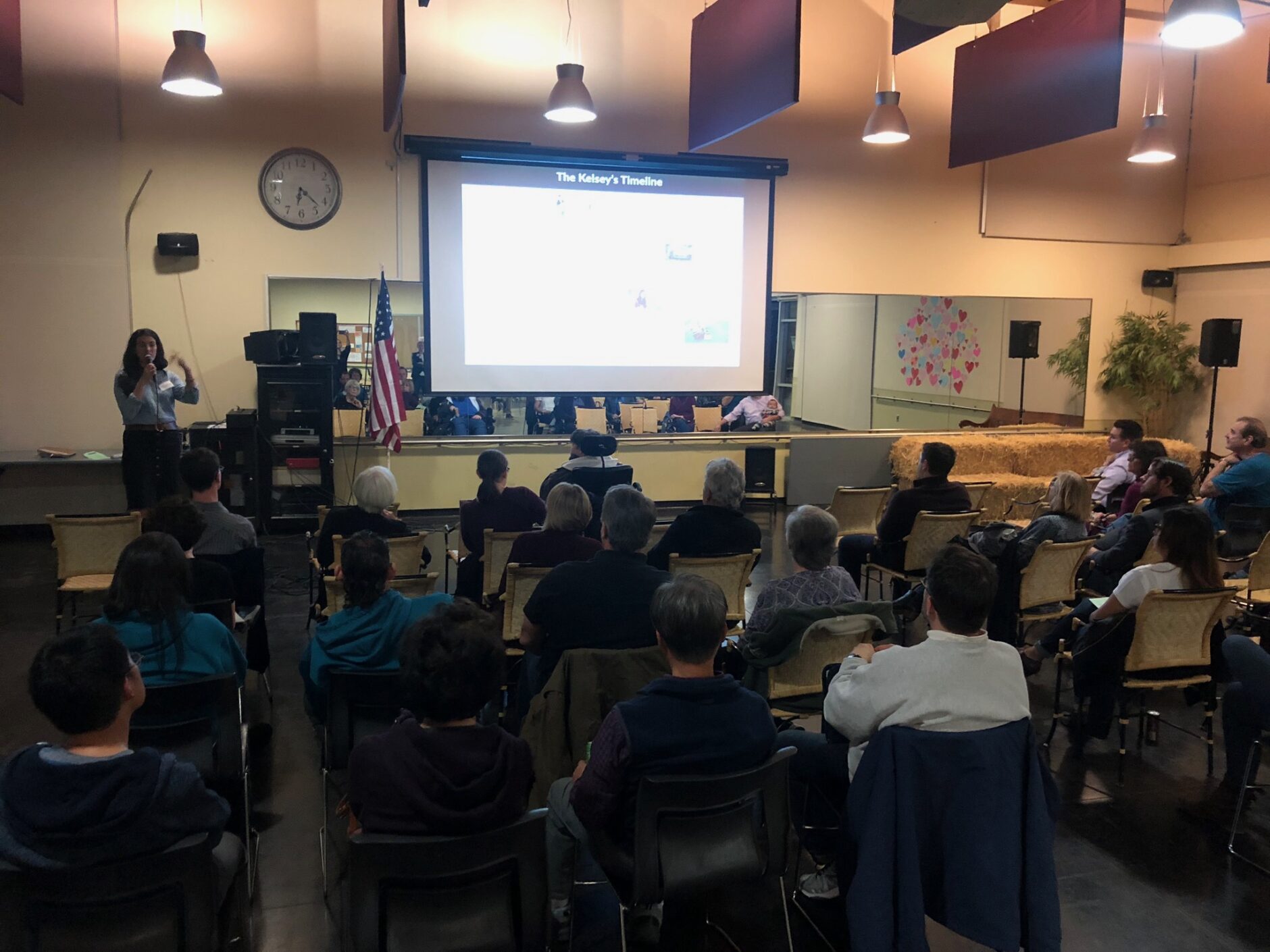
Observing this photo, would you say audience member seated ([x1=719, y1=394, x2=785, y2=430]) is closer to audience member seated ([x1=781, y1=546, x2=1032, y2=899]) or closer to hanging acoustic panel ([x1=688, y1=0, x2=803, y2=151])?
hanging acoustic panel ([x1=688, y1=0, x2=803, y2=151])

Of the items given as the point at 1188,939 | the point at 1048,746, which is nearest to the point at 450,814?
the point at 1188,939

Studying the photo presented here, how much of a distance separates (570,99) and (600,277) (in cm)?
182

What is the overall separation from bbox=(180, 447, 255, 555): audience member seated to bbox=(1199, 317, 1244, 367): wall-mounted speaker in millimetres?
9324

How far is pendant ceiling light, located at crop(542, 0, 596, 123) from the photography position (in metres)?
7.11

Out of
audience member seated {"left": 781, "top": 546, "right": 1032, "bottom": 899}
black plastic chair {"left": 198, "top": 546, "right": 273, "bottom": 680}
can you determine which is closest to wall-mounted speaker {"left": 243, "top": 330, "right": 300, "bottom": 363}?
black plastic chair {"left": 198, "top": 546, "right": 273, "bottom": 680}

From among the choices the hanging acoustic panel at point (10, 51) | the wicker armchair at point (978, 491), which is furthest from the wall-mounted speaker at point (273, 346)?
the wicker armchair at point (978, 491)

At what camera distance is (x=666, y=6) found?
8992mm

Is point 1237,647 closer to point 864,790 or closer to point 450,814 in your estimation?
point 864,790

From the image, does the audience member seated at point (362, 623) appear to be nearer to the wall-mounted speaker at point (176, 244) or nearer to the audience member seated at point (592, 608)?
the audience member seated at point (592, 608)

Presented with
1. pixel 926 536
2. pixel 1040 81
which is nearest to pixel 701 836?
pixel 926 536

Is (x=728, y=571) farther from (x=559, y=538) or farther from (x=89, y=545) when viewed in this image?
(x=89, y=545)

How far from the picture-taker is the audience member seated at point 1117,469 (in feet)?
23.4

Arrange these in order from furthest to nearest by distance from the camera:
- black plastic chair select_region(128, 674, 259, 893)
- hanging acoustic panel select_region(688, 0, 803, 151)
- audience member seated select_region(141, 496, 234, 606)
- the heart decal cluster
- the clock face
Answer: the heart decal cluster, the clock face, hanging acoustic panel select_region(688, 0, 803, 151), audience member seated select_region(141, 496, 234, 606), black plastic chair select_region(128, 674, 259, 893)

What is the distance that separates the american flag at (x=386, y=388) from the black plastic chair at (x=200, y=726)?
Answer: 187 inches
